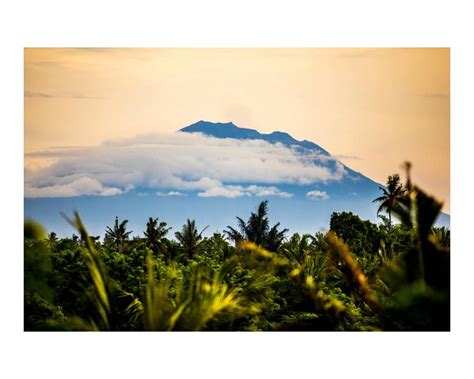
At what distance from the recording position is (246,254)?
634cm

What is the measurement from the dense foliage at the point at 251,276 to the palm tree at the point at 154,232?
0.01m

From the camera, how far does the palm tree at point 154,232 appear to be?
631 cm

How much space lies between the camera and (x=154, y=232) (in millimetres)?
6367

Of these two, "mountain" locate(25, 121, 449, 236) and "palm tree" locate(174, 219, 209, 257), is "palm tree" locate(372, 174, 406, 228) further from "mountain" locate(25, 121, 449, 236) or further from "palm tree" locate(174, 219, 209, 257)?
"palm tree" locate(174, 219, 209, 257)

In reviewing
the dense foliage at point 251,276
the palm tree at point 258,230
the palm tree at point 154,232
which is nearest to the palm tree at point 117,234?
the dense foliage at point 251,276

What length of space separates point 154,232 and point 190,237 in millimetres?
344

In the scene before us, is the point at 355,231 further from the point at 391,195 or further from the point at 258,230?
the point at 258,230

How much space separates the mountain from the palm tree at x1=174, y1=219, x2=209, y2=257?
64mm

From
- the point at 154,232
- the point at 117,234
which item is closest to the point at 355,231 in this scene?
the point at 154,232

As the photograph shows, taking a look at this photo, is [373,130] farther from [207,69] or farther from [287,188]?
[207,69]

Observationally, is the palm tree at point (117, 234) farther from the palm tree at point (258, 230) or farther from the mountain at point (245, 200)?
the palm tree at point (258, 230)

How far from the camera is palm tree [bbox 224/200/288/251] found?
6.23 metres

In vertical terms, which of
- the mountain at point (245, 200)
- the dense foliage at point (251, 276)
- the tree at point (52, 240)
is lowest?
the dense foliage at point (251, 276)
